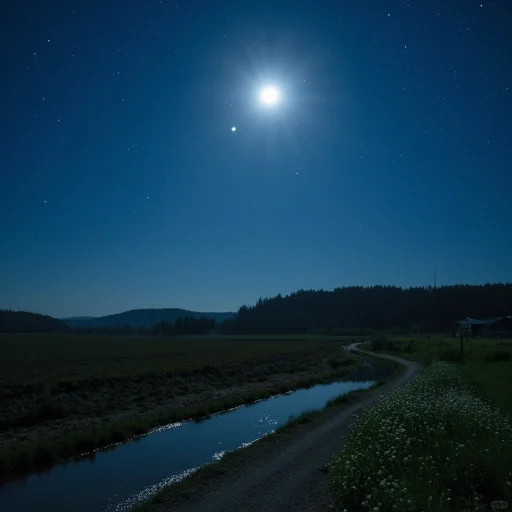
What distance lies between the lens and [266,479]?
13.2 meters

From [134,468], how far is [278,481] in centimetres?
617

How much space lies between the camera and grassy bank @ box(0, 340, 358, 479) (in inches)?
658

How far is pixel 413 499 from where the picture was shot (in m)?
7.98

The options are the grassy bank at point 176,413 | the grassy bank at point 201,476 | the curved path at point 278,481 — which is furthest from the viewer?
the grassy bank at point 176,413

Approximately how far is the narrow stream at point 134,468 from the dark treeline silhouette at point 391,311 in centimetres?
Answer: 12449

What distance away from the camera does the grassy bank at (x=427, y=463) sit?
8414 millimetres

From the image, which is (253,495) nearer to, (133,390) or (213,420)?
(213,420)

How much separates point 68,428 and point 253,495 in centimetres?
1311

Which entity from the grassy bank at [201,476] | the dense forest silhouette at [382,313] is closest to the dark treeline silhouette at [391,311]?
the dense forest silhouette at [382,313]

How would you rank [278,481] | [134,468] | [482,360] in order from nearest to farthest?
[278,481], [134,468], [482,360]

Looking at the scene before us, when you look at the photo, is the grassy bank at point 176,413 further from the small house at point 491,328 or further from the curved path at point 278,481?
the small house at point 491,328

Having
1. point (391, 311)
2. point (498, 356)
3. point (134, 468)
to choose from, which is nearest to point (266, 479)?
point (134, 468)

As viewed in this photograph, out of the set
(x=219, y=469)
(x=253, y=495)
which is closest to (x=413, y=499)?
(x=253, y=495)

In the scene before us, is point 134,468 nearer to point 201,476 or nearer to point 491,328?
point 201,476
